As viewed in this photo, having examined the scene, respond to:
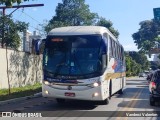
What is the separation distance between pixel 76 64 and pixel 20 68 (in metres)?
18.4

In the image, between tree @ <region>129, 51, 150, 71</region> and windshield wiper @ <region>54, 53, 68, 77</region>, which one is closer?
windshield wiper @ <region>54, 53, 68, 77</region>

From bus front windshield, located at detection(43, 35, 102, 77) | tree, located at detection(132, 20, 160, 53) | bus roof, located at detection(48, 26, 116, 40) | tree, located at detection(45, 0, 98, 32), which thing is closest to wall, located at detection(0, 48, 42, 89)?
bus roof, located at detection(48, 26, 116, 40)

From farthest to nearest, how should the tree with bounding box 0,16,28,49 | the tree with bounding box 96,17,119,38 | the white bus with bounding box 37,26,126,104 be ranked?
the tree with bounding box 96,17,119,38
the tree with bounding box 0,16,28,49
the white bus with bounding box 37,26,126,104

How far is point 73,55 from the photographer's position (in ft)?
53.6

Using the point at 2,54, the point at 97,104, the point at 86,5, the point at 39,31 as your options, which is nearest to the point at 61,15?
the point at 86,5

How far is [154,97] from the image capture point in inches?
712

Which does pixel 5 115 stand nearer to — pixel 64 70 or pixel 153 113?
pixel 64 70

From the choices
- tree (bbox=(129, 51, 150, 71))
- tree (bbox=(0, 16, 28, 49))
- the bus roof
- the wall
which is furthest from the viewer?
tree (bbox=(129, 51, 150, 71))

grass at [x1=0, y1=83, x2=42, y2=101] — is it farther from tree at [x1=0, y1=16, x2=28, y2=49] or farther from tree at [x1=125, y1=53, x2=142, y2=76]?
tree at [x1=125, y1=53, x2=142, y2=76]

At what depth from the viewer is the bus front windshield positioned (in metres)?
16.1

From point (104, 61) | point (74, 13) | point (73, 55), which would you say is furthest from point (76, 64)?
point (74, 13)

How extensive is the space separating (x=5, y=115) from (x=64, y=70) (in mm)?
3405

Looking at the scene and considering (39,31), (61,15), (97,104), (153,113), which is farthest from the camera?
(61,15)

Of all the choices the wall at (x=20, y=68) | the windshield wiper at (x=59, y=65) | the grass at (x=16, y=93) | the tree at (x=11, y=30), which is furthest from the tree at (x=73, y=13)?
the windshield wiper at (x=59, y=65)
